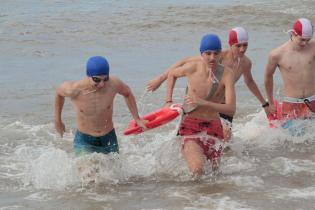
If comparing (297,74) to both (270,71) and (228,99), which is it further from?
(228,99)

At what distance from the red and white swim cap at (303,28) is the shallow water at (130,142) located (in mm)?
1227

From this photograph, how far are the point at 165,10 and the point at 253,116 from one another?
43.6ft

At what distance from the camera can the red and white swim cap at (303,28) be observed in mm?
8992

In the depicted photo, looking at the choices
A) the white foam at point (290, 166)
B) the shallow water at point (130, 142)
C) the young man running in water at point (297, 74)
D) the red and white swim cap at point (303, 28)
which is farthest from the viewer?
the young man running in water at point (297, 74)

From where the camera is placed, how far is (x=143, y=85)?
13.6 m

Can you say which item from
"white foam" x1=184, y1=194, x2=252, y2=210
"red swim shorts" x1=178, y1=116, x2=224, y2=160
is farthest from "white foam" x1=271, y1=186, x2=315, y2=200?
"red swim shorts" x1=178, y1=116, x2=224, y2=160

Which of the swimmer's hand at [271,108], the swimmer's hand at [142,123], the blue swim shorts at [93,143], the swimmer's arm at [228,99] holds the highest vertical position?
the swimmer's arm at [228,99]

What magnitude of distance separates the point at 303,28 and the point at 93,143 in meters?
2.96

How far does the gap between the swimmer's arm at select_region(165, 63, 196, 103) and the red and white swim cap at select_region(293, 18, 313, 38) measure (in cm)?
169

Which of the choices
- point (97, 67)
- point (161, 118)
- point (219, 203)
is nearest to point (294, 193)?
point (219, 203)

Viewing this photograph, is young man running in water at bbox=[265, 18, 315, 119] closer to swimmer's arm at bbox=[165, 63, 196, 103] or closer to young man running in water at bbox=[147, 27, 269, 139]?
young man running in water at bbox=[147, 27, 269, 139]

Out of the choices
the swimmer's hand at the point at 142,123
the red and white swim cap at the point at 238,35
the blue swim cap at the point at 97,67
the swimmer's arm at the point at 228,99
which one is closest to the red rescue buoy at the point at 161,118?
the swimmer's hand at the point at 142,123

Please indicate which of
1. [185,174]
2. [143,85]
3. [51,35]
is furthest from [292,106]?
[51,35]

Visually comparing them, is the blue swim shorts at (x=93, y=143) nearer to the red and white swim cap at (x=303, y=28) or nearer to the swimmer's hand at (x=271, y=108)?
the swimmer's hand at (x=271, y=108)
